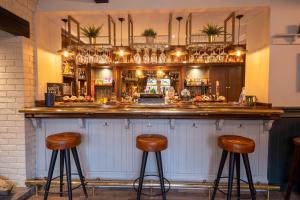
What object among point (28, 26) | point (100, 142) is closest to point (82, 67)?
point (28, 26)

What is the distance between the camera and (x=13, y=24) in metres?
2.58

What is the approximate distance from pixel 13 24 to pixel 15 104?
103cm

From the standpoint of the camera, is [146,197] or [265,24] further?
[265,24]

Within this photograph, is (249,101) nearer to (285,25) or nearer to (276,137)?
(276,137)

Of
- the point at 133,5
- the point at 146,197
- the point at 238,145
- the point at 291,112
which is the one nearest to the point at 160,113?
the point at 238,145

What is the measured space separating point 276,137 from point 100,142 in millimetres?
2433

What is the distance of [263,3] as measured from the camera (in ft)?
9.60

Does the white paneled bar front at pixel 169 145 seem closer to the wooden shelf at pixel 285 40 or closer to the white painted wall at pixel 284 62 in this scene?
the white painted wall at pixel 284 62

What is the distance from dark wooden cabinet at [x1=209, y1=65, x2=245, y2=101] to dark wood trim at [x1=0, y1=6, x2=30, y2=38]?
15.9ft

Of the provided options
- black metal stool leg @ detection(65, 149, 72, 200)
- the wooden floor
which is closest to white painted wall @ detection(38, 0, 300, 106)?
the wooden floor

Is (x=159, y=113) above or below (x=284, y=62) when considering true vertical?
below

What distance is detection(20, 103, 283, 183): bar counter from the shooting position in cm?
291

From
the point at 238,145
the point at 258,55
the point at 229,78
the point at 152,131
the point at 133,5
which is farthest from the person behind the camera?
the point at 229,78

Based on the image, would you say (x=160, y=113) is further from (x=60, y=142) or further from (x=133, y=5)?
(x=133, y=5)
